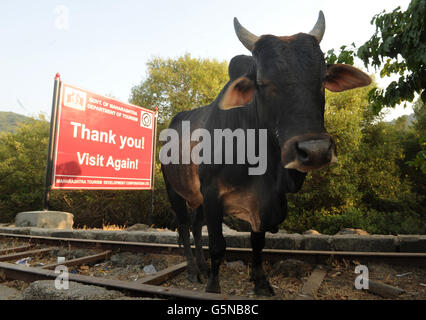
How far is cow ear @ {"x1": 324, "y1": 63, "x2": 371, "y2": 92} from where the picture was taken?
214 cm

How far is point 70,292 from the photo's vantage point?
2.16m

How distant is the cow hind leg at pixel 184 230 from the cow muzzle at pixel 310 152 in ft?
6.60

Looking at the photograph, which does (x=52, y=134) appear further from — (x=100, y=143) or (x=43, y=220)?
(x=43, y=220)

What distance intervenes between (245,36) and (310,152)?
1143mm

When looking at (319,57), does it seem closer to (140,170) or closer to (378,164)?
(140,170)

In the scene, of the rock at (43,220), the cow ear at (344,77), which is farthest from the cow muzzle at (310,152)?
the rock at (43,220)

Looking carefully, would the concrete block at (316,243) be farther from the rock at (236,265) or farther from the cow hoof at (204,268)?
the cow hoof at (204,268)

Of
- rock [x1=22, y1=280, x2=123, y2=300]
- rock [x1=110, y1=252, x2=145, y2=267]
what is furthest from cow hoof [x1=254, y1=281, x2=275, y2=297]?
rock [x1=110, y1=252, x2=145, y2=267]

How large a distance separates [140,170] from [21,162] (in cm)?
1181

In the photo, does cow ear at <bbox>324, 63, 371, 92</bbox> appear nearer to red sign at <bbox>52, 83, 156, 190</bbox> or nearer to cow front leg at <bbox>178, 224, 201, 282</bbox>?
cow front leg at <bbox>178, 224, 201, 282</bbox>

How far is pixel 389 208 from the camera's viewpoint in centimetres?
1128

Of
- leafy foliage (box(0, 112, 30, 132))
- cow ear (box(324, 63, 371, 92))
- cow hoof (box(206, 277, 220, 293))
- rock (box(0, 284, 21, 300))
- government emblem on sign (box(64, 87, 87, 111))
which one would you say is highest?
leafy foliage (box(0, 112, 30, 132))

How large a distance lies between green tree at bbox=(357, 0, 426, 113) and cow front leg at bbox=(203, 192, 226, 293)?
1904mm
